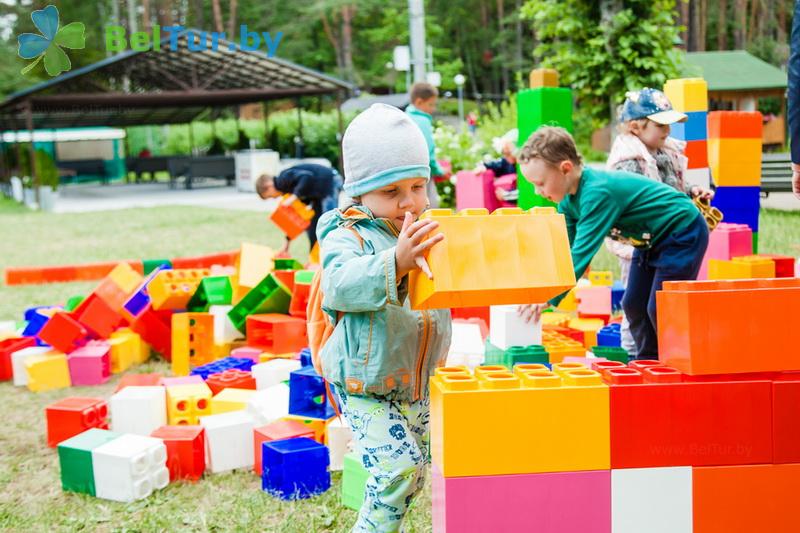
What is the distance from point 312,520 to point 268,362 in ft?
5.22

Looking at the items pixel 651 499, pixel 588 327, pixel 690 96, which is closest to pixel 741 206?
pixel 690 96

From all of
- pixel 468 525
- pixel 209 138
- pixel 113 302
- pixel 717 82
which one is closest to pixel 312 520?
pixel 468 525

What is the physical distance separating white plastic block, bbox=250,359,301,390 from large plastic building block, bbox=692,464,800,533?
2570 millimetres

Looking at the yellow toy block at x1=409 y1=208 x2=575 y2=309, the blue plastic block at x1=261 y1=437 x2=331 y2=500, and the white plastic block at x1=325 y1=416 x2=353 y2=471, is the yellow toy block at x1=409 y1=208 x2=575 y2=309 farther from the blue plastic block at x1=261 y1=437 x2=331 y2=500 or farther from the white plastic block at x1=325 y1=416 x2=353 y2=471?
the white plastic block at x1=325 y1=416 x2=353 y2=471

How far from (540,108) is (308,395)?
2698 millimetres

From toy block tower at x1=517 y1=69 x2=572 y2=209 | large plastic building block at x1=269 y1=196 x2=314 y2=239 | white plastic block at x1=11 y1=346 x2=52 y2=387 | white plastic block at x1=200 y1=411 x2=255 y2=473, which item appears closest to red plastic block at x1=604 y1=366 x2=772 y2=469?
white plastic block at x1=200 y1=411 x2=255 y2=473

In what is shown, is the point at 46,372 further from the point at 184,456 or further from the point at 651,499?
the point at 651,499

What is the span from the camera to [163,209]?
59.8 feet

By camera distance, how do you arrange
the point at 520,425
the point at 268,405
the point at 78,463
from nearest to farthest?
the point at 520,425
the point at 78,463
the point at 268,405

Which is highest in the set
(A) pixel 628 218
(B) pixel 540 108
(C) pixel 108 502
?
(B) pixel 540 108

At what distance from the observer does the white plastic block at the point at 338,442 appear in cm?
347

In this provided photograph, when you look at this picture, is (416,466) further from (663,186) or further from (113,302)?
(113,302)

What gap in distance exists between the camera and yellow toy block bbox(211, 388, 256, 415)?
4016mm

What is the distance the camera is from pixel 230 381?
4.34 meters
